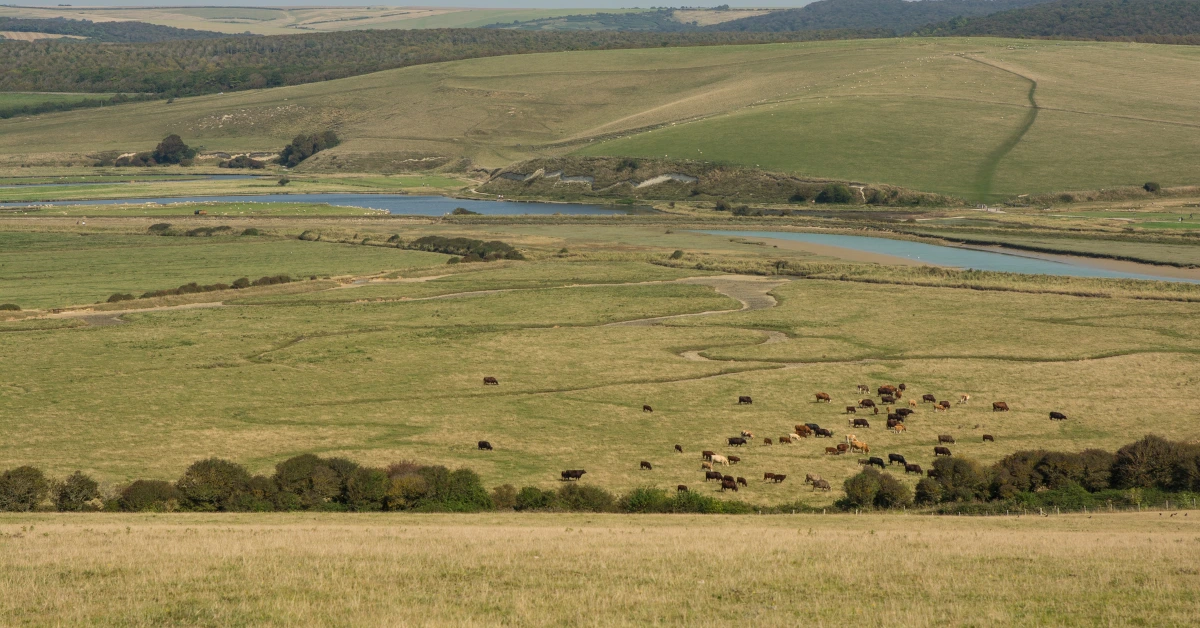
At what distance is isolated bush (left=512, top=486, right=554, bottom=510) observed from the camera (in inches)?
1378

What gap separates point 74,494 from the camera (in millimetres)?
33438

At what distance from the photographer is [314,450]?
4072 centimetres

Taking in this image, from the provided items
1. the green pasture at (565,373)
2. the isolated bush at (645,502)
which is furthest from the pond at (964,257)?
the isolated bush at (645,502)

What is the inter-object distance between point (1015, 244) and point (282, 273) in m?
62.8

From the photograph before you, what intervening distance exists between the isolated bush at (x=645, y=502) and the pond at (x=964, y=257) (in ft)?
197

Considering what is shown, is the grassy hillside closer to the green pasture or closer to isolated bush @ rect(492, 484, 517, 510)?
the green pasture

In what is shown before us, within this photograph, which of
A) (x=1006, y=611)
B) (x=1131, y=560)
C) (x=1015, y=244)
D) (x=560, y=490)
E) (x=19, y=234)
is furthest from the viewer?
(x=19, y=234)

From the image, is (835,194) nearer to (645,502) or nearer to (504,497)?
(645,502)

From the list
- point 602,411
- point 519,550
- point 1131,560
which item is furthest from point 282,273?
point 1131,560

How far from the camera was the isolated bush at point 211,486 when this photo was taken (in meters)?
34.1

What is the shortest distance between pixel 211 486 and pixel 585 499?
36.3 ft

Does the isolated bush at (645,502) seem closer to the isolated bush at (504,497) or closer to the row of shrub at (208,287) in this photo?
the isolated bush at (504,497)

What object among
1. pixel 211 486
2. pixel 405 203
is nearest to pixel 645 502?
pixel 211 486

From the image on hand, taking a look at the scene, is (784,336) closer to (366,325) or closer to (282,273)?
(366,325)
